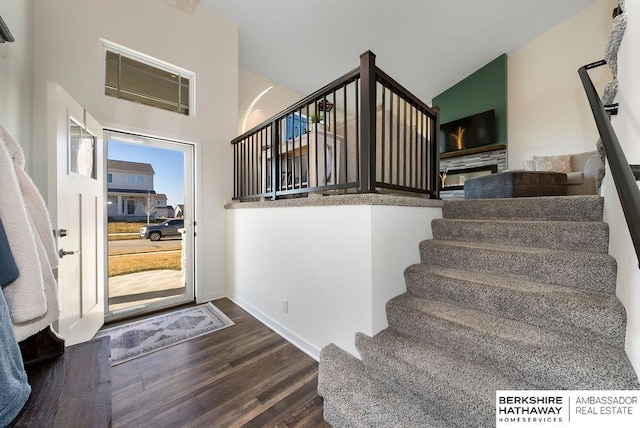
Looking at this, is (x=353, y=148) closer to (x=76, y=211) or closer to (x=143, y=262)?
(x=76, y=211)

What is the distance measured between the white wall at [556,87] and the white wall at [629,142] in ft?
14.2

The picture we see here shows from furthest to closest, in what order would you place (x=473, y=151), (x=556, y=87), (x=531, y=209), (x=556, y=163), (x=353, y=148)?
(x=473, y=151) → (x=556, y=87) → (x=556, y=163) → (x=353, y=148) → (x=531, y=209)

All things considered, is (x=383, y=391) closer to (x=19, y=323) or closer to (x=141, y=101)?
(x=19, y=323)

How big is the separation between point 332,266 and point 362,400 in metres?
0.82

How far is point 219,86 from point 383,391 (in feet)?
12.9

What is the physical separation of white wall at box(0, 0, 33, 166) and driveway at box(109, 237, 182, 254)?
3.81ft

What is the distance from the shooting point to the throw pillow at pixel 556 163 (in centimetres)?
409

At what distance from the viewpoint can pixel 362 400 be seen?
1333 mm

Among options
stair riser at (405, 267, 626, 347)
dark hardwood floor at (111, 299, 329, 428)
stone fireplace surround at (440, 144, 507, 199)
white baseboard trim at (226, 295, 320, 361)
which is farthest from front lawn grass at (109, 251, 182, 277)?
stone fireplace surround at (440, 144, 507, 199)

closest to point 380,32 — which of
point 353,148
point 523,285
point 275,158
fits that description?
point 353,148

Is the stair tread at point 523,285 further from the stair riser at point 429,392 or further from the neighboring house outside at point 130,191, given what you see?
the neighboring house outside at point 130,191

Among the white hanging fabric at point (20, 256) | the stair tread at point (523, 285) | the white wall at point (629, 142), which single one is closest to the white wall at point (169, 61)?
the white hanging fabric at point (20, 256)

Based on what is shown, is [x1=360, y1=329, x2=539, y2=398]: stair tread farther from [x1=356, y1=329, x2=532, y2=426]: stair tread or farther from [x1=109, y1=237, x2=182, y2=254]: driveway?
[x1=109, y1=237, x2=182, y2=254]: driveway

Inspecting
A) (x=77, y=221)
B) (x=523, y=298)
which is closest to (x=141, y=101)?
(x=77, y=221)
